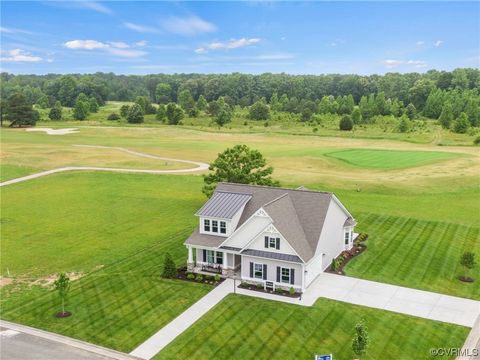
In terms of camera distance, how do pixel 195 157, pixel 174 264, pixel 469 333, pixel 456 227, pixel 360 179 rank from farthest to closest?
pixel 195 157
pixel 360 179
pixel 456 227
pixel 174 264
pixel 469 333

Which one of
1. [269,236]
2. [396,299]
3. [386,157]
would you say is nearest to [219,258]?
[269,236]

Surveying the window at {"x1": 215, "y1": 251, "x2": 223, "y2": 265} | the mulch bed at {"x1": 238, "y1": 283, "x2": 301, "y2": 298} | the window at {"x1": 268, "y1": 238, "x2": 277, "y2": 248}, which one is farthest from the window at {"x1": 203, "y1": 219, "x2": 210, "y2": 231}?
the window at {"x1": 268, "y1": 238, "x2": 277, "y2": 248}

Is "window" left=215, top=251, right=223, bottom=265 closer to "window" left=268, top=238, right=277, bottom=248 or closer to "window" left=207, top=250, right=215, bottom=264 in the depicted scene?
"window" left=207, top=250, right=215, bottom=264

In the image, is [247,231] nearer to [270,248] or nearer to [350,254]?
[270,248]

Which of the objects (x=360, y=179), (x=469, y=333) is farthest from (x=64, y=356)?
(x=360, y=179)

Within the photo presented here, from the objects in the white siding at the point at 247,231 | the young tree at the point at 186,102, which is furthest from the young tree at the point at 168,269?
the young tree at the point at 186,102

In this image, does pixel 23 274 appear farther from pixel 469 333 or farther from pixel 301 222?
pixel 469 333
